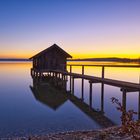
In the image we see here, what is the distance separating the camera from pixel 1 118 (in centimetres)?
1315

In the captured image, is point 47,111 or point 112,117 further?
point 47,111

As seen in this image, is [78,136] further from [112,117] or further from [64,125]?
[112,117]

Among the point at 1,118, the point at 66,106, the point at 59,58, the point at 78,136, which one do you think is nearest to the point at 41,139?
the point at 78,136

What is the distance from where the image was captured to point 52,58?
107ft

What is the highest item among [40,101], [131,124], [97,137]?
[131,124]

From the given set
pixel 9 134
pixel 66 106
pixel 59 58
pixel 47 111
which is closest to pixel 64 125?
pixel 9 134

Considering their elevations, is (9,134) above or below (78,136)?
below

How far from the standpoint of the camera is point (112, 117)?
13523 millimetres

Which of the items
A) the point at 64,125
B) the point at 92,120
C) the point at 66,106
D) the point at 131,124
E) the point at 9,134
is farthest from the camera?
the point at 66,106

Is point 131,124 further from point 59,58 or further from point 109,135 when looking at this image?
point 59,58

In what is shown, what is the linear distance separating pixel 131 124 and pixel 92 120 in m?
9.28

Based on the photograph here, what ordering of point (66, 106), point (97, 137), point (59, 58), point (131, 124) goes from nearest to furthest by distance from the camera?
point (131, 124) < point (97, 137) < point (66, 106) < point (59, 58)

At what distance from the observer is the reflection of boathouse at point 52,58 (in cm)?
3253

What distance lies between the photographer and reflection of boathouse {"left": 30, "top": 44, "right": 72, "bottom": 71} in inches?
1281
